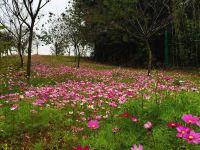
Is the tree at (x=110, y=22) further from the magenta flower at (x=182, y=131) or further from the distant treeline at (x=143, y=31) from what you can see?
the magenta flower at (x=182, y=131)

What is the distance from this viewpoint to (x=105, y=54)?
45.9 meters

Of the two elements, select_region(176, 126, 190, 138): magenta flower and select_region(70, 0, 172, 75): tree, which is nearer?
select_region(176, 126, 190, 138): magenta flower

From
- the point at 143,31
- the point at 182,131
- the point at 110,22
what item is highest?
the point at 110,22

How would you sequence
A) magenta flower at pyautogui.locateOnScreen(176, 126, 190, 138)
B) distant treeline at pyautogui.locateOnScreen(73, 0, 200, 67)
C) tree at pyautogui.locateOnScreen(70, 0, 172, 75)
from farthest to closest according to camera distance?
tree at pyautogui.locateOnScreen(70, 0, 172, 75), distant treeline at pyautogui.locateOnScreen(73, 0, 200, 67), magenta flower at pyautogui.locateOnScreen(176, 126, 190, 138)

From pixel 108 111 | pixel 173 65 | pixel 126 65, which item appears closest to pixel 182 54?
pixel 173 65

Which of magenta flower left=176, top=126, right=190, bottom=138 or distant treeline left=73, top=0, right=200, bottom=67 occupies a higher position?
distant treeline left=73, top=0, right=200, bottom=67

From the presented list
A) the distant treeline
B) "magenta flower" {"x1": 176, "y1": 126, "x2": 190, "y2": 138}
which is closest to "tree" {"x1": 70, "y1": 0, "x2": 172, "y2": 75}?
the distant treeline

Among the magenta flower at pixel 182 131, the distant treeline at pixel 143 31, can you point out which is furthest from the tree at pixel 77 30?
the magenta flower at pixel 182 131

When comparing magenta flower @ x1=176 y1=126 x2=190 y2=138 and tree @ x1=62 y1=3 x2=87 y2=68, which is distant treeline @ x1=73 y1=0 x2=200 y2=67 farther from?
magenta flower @ x1=176 y1=126 x2=190 y2=138

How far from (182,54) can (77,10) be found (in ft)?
44.4

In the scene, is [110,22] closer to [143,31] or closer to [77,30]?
[77,30]

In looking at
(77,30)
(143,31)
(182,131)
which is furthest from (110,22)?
(182,131)

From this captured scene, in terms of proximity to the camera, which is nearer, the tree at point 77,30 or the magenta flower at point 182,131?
the magenta flower at point 182,131

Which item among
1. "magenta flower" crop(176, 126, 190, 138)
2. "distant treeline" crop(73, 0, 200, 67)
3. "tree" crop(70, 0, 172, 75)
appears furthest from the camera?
"tree" crop(70, 0, 172, 75)
